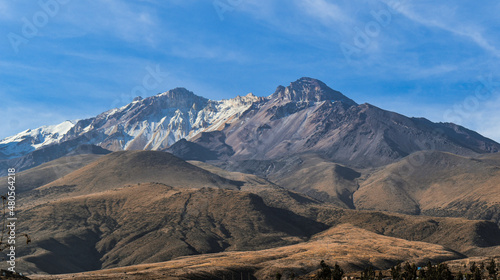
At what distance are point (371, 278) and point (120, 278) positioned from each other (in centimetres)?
6906

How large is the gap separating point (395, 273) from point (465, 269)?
212 feet

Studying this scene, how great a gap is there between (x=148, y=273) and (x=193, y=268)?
67.4 ft

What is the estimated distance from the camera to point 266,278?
183000mm

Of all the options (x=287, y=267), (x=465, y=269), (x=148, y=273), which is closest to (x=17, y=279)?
(x=148, y=273)

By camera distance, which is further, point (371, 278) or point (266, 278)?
point (266, 278)

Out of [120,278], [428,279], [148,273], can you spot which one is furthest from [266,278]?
[428,279]

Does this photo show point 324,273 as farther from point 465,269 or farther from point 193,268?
point 465,269

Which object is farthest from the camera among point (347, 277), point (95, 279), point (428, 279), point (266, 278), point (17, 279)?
point (266, 278)

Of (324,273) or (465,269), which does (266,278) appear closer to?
(324,273)

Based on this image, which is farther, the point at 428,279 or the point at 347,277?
the point at 347,277

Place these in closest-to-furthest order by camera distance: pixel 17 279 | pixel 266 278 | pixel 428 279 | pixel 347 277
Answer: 1. pixel 17 279
2. pixel 428 279
3. pixel 347 277
4. pixel 266 278

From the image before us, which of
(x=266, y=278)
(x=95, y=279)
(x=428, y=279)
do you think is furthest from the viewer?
(x=266, y=278)

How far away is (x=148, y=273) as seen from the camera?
168500 millimetres

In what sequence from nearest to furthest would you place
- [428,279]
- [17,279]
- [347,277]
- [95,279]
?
1. [17,279]
2. [428,279]
3. [95,279]
4. [347,277]
